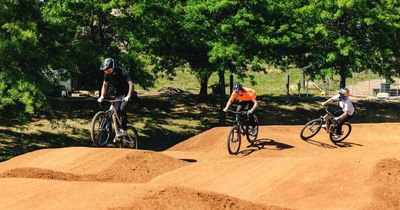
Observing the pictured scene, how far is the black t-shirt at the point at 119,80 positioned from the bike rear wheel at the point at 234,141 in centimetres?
408

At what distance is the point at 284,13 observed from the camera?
29000mm

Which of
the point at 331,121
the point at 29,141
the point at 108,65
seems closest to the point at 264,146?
the point at 331,121

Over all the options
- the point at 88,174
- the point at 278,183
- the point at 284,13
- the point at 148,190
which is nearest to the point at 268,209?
the point at 148,190

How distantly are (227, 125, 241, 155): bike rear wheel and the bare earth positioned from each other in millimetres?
296

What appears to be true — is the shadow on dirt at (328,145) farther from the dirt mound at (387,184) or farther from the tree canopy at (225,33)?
the tree canopy at (225,33)

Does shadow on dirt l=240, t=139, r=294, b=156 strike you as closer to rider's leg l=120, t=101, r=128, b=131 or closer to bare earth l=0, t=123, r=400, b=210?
bare earth l=0, t=123, r=400, b=210

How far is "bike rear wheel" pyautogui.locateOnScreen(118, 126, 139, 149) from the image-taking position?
1368 cm

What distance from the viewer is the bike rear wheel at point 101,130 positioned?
12.5 metres

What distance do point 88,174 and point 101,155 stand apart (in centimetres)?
111

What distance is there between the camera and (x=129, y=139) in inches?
547

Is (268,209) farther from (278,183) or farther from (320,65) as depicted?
(320,65)

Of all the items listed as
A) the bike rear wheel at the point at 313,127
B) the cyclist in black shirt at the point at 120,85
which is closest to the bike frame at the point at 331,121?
the bike rear wheel at the point at 313,127

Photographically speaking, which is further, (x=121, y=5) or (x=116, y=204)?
(x=121, y=5)

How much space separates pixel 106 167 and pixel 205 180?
102 inches
